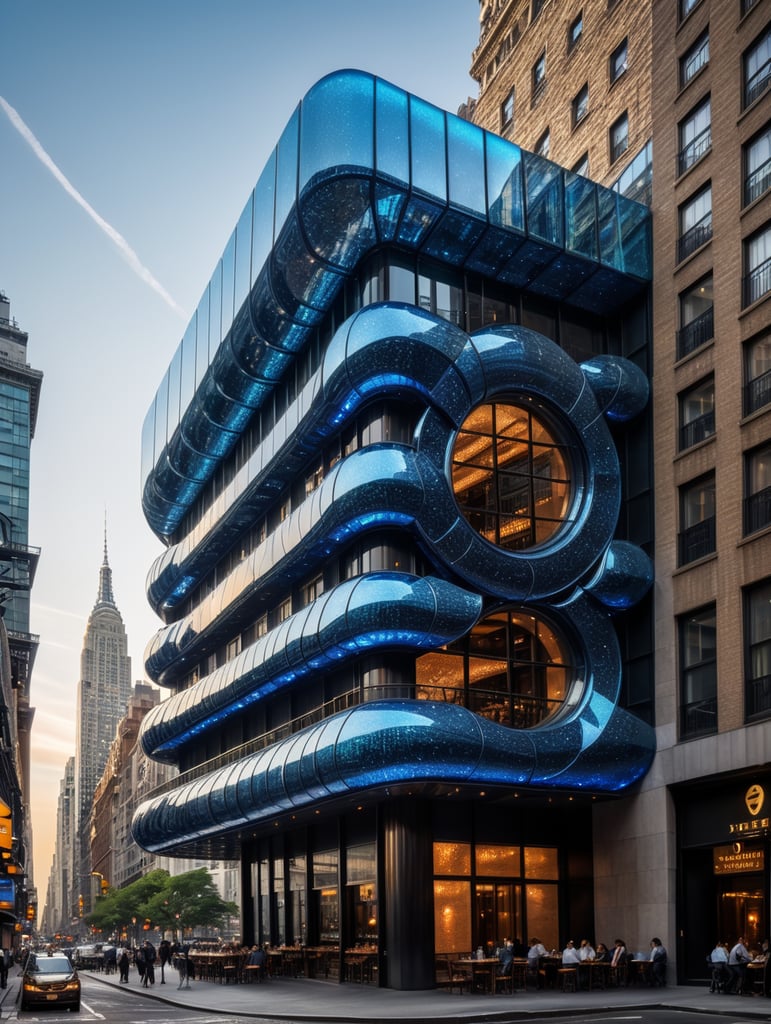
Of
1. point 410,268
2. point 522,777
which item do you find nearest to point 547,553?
point 522,777

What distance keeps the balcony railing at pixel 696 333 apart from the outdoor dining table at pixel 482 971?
1908cm

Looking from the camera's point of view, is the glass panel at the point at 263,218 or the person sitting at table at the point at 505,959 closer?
the person sitting at table at the point at 505,959

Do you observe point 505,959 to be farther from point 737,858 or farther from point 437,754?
point 737,858

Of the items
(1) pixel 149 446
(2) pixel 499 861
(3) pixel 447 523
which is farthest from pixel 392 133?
(1) pixel 149 446

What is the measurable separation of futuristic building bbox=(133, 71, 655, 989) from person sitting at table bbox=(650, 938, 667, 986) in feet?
16.3

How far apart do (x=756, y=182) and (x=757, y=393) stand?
6.25 metres

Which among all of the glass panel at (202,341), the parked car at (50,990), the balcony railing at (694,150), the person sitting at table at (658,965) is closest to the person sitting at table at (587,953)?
the person sitting at table at (658,965)

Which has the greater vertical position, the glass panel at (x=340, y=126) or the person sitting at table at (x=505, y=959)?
the glass panel at (x=340, y=126)

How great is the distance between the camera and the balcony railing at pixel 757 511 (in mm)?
33531

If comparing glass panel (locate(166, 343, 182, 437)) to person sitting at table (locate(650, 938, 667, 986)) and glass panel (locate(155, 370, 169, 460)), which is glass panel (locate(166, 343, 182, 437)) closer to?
glass panel (locate(155, 370, 169, 460))

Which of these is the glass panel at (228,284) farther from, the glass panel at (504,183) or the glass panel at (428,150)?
the glass panel at (504,183)

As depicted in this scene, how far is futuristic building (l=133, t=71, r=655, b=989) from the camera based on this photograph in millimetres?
36469

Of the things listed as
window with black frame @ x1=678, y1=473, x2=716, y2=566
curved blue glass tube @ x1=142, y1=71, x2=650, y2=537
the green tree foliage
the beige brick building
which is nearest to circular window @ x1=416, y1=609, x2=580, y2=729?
the beige brick building

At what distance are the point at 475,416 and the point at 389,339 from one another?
466cm
